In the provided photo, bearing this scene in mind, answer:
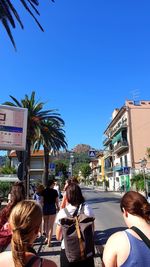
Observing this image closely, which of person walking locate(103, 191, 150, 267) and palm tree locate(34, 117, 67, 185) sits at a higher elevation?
palm tree locate(34, 117, 67, 185)

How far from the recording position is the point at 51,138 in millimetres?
32656

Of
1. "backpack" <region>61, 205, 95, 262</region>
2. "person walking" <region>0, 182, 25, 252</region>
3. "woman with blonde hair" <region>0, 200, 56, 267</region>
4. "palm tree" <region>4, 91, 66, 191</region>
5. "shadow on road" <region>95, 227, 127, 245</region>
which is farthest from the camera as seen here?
"palm tree" <region>4, 91, 66, 191</region>

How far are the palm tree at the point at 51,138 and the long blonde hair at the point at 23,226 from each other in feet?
89.4

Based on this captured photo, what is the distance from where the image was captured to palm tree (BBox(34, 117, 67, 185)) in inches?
1198

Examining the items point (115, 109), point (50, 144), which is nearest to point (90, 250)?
point (50, 144)

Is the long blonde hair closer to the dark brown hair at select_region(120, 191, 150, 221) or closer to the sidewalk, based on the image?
the dark brown hair at select_region(120, 191, 150, 221)

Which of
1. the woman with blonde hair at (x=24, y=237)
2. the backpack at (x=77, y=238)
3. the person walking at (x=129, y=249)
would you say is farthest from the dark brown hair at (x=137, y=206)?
the backpack at (x=77, y=238)

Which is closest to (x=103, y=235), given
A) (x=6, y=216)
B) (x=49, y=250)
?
(x=49, y=250)

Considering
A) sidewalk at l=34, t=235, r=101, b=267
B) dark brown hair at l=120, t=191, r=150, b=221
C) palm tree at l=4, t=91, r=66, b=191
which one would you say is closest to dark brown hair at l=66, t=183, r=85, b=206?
dark brown hair at l=120, t=191, r=150, b=221

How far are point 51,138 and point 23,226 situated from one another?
3054 centimetres

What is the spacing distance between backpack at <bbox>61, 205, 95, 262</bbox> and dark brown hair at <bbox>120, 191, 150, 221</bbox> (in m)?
1.38

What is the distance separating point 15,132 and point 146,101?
4863cm

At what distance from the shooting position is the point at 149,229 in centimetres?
247

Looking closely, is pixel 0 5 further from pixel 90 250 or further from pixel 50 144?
pixel 50 144
